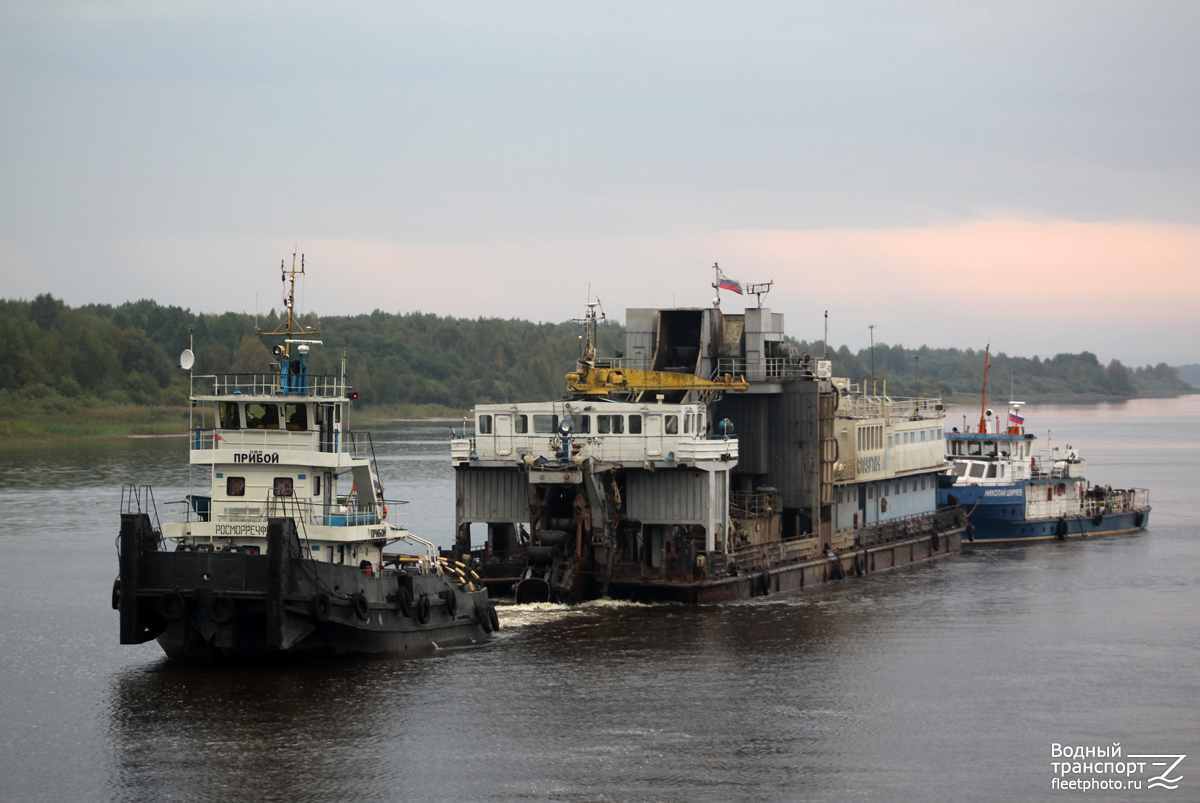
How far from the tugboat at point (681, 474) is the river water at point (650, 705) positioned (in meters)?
1.30

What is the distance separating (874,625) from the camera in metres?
37.7

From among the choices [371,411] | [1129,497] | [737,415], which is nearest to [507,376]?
[371,411]

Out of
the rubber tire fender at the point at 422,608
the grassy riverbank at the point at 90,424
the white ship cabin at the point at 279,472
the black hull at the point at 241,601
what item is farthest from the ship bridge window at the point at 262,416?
the grassy riverbank at the point at 90,424

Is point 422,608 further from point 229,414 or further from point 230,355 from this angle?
point 230,355

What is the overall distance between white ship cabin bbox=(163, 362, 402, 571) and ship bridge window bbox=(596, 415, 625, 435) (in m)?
8.88

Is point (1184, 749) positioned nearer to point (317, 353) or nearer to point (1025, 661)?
point (1025, 661)

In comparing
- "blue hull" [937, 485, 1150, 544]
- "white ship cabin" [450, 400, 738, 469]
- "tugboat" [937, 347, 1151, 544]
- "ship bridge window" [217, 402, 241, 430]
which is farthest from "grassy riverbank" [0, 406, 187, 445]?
"ship bridge window" [217, 402, 241, 430]

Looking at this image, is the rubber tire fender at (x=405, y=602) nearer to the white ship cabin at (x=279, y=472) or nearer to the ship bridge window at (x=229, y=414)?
the white ship cabin at (x=279, y=472)

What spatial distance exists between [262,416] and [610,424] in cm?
1079

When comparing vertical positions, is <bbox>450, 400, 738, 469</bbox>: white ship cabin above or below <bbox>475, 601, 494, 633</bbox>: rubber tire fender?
above

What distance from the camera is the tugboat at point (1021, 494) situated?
5862cm

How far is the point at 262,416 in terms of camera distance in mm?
31047

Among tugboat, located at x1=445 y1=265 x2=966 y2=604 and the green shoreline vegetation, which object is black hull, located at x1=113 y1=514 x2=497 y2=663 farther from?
the green shoreline vegetation

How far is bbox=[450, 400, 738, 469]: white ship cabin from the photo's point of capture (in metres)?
37.7
